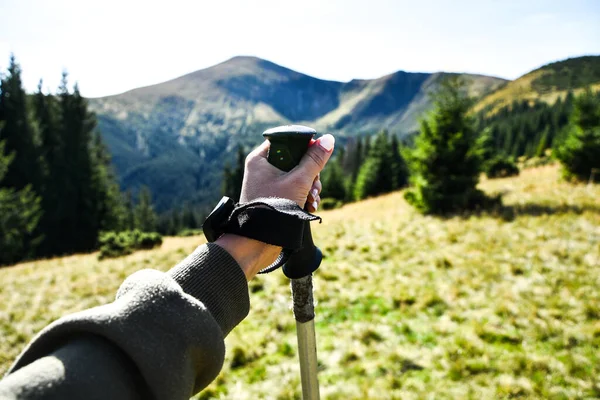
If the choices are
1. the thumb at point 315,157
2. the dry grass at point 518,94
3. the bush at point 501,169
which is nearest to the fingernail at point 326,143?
the thumb at point 315,157

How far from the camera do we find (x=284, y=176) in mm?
1702

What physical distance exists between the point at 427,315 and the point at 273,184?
16.8 feet

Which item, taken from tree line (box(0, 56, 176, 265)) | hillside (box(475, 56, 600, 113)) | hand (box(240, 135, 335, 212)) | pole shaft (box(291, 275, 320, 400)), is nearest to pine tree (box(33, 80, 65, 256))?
tree line (box(0, 56, 176, 265))

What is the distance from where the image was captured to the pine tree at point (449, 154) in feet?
45.2

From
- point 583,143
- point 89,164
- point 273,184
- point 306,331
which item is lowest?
point 306,331

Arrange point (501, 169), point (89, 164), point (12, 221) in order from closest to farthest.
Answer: point (12, 221) < point (89, 164) < point (501, 169)

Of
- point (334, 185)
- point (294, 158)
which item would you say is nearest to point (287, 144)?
point (294, 158)

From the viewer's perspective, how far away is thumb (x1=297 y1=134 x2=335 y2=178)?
5.65 ft

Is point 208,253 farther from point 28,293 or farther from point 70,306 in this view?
point 28,293

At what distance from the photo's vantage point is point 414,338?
16.7ft

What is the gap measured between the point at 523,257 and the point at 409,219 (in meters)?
6.28

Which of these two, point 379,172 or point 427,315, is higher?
point 379,172

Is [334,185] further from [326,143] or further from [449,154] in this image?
[326,143]

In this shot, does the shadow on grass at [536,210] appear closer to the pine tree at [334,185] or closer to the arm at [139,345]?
the arm at [139,345]
